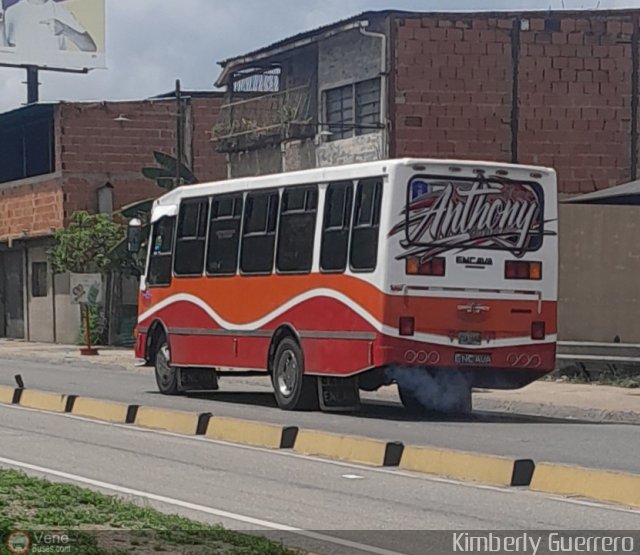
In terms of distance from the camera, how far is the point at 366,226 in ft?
60.7

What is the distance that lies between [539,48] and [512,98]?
1.36m

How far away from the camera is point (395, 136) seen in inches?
1309

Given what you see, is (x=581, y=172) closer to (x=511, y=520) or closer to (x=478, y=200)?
(x=478, y=200)

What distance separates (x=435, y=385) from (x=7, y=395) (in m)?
6.55

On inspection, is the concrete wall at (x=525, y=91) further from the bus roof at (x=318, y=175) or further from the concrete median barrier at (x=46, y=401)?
the concrete median barrier at (x=46, y=401)

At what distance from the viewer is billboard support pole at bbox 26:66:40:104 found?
58.9 m

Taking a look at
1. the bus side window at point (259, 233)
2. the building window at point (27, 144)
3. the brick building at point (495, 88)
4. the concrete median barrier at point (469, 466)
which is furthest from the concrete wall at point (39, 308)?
the concrete median barrier at point (469, 466)

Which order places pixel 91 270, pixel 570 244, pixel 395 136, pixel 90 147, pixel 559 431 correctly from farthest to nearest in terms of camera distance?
pixel 90 147 < pixel 91 270 < pixel 395 136 < pixel 570 244 < pixel 559 431

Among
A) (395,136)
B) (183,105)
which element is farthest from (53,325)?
(395,136)

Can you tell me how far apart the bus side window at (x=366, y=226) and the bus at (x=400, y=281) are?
2 centimetres

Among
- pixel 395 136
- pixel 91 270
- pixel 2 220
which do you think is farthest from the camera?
pixel 2 220

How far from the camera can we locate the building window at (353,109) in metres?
33.9

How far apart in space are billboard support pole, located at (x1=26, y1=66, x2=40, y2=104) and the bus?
3973 cm

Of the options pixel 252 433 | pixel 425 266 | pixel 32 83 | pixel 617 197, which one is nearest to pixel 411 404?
pixel 425 266
